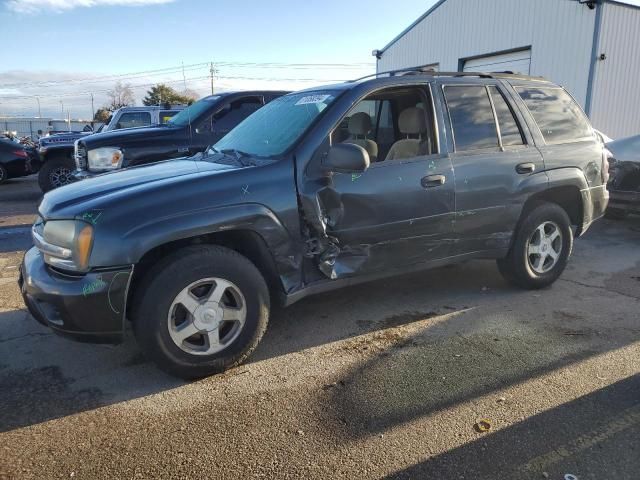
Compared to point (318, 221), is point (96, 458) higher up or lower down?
lower down

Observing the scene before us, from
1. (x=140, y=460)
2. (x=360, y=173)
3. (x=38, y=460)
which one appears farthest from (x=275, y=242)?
(x=38, y=460)

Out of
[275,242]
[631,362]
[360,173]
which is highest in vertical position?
[360,173]

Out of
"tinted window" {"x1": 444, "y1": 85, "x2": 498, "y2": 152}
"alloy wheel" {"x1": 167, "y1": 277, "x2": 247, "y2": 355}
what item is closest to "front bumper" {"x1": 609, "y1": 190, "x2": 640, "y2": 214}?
"tinted window" {"x1": 444, "y1": 85, "x2": 498, "y2": 152}

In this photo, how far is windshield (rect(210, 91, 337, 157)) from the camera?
145 inches

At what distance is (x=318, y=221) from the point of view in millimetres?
3473

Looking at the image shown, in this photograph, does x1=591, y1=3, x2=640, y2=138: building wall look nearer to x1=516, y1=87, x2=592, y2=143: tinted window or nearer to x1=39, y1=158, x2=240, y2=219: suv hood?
x1=516, y1=87, x2=592, y2=143: tinted window

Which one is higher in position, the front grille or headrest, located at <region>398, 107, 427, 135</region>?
headrest, located at <region>398, 107, 427, 135</region>

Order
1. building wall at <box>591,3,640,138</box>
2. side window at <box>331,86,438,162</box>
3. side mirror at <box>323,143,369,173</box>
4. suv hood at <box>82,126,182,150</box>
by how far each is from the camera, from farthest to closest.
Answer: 1. building wall at <box>591,3,640,138</box>
2. suv hood at <box>82,126,182,150</box>
3. side window at <box>331,86,438,162</box>
4. side mirror at <box>323,143,369,173</box>

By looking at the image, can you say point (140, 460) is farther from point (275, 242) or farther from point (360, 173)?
point (360, 173)

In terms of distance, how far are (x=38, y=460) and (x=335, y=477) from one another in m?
1.43

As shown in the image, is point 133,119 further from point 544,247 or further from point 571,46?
point 571,46

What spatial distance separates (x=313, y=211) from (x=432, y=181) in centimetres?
103

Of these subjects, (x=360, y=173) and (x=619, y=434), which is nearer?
(x=619, y=434)

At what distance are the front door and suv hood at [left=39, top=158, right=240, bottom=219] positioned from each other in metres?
0.84
